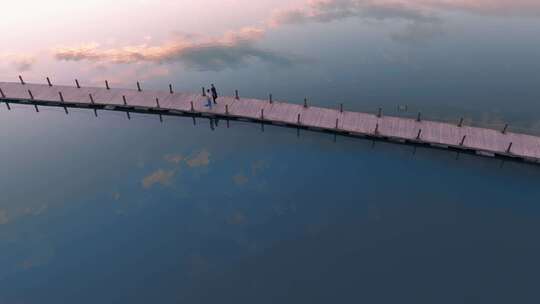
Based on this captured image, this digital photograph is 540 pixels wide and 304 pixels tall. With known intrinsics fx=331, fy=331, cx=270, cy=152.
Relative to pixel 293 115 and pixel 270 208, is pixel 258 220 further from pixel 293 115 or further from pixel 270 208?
pixel 293 115

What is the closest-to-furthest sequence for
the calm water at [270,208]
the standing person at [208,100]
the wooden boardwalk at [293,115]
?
the calm water at [270,208] → the wooden boardwalk at [293,115] → the standing person at [208,100]

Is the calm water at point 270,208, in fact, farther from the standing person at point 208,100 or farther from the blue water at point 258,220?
the standing person at point 208,100

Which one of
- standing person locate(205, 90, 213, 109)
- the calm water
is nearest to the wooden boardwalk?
standing person locate(205, 90, 213, 109)

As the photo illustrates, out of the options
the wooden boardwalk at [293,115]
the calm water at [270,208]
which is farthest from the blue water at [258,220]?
the wooden boardwalk at [293,115]

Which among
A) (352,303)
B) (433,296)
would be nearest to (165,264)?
(352,303)

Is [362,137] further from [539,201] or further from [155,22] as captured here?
[155,22]

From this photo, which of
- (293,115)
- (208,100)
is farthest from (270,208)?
(208,100)
